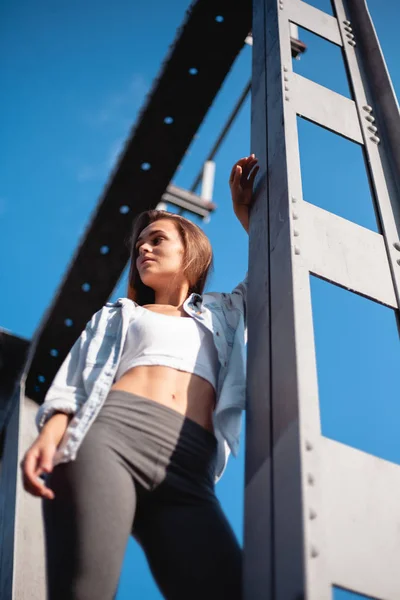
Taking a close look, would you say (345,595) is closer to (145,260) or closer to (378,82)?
(145,260)

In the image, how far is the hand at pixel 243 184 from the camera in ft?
9.74

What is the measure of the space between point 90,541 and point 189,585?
1.07 ft

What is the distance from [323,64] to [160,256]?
167 centimetres

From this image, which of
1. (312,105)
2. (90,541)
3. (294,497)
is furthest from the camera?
(312,105)

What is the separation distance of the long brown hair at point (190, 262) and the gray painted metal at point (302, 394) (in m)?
0.33

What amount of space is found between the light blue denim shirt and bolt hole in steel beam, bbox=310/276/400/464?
341mm

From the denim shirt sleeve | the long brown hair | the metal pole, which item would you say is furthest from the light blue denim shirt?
the metal pole

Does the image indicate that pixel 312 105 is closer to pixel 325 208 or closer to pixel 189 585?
pixel 325 208

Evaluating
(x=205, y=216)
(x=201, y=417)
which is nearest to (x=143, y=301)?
(x=201, y=417)

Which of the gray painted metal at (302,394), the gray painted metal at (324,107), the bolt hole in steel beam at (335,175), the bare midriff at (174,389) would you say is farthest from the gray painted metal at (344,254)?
the gray painted metal at (324,107)

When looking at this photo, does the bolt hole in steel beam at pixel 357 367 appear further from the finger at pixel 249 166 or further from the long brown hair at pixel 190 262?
the finger at pixel 249 166

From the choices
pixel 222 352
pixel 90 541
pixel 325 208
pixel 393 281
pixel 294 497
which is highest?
pixel 325 208

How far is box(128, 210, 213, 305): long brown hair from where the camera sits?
292cm

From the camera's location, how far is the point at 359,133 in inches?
127
